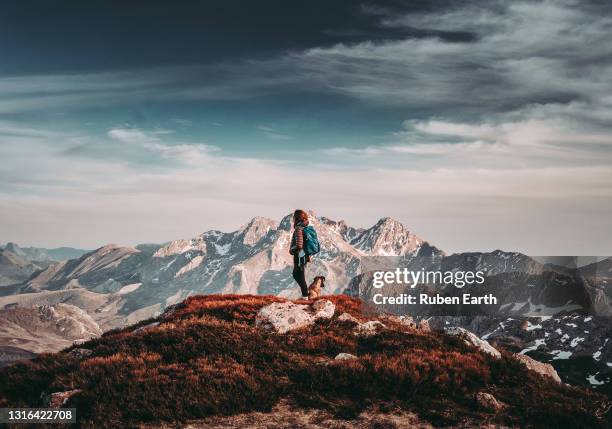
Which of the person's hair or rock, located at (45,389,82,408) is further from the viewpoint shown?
the person's hair

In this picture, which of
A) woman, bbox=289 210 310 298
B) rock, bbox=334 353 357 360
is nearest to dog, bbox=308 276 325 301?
woman, bbox=289 210 310 298

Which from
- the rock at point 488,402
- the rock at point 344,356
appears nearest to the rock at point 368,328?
the rock at point 344,356

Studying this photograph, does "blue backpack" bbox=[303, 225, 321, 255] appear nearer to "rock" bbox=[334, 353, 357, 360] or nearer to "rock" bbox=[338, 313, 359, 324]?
"rock" bbox=[338, 313, 359, 324]

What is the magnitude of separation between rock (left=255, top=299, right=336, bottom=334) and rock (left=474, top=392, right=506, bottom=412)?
814 cm

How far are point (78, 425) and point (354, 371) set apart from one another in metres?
7.52

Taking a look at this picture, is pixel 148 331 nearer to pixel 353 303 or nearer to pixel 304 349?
pixel 304 349

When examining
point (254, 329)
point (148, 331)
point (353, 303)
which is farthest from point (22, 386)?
point (353, 303)

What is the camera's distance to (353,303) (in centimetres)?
2397

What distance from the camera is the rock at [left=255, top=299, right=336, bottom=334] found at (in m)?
18.1

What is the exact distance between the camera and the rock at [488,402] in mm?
11641

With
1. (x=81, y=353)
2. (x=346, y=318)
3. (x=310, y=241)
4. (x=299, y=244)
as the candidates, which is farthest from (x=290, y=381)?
(x=310, y=241)

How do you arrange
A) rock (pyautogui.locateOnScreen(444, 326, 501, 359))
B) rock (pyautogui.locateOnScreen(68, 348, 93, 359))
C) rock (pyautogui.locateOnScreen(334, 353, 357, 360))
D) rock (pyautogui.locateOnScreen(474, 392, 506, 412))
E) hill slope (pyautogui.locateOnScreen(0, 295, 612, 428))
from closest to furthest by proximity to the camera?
hill slope (pyautogui.locateOnScreen(0, 295, 612, 428)) → rock (pyautogui.locateOnScreen(474, 392, 506, 412)) → rock (pyautogui.locateOnScreen(334, 353, 357, 360)) → rock (pyautogui.locateOnScreen(444, 326, 501, 359)) → rock (pyautogui.locateOnScreen(68, 348, 93, 359))

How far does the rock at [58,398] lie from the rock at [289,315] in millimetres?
7361

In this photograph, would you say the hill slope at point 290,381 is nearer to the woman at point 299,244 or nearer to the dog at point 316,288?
the woman at point 299,244
